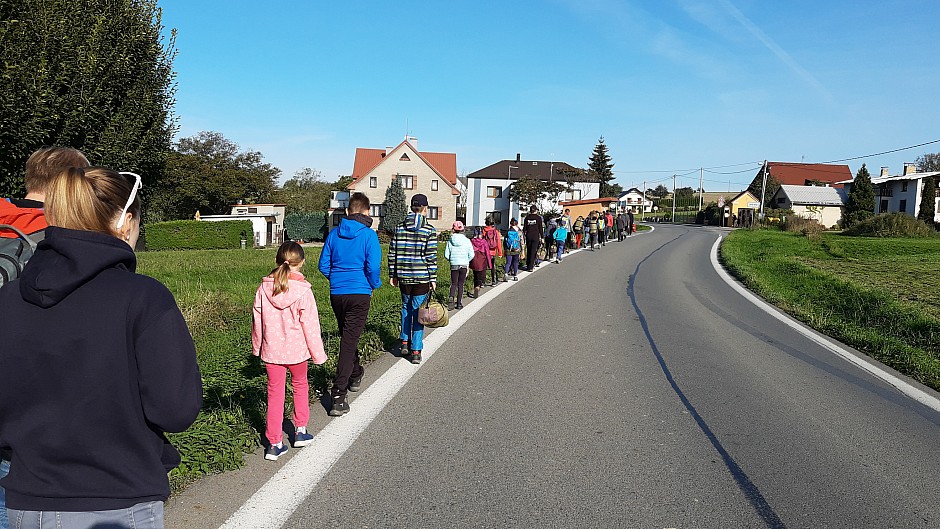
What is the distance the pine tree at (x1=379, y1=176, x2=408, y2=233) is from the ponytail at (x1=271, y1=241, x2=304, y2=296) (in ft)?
183

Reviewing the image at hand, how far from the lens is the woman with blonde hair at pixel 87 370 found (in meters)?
1.90

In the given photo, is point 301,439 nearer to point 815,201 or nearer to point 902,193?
point 902,193

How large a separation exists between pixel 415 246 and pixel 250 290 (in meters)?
8.29

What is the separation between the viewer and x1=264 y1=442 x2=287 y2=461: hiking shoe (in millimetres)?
4434

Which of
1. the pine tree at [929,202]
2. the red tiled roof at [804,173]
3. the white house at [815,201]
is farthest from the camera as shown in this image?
the red tiled roof at [804,173]

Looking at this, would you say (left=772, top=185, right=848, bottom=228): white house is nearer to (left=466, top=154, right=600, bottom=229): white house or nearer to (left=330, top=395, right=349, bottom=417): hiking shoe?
(left=466, top=154, right=600, bottom=229): white house

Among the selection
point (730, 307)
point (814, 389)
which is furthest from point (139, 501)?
point (730, 307)

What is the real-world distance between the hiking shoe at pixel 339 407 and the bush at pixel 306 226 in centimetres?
5046

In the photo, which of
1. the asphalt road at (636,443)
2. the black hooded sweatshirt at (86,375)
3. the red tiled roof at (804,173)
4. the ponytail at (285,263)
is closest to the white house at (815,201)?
the red tiled roof at (804,173)

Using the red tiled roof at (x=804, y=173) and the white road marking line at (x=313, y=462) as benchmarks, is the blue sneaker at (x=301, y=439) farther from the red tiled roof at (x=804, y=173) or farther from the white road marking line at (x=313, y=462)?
the red tiled roof at (x=804, y=173)

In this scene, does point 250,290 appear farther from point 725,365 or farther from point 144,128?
point 144,128

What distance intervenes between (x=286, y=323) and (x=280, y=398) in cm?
51

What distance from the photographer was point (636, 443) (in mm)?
4938

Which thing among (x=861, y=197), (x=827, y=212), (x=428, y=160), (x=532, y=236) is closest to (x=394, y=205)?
(x=428, y=160)
